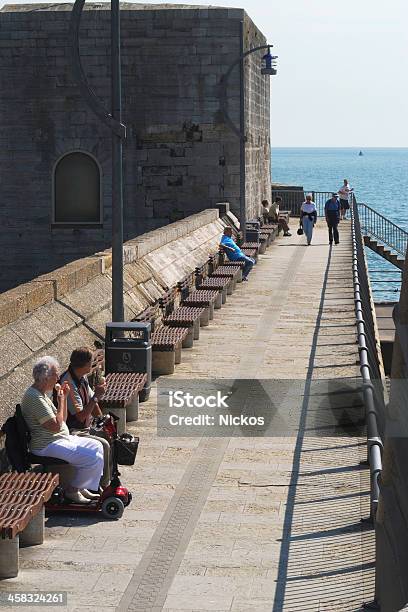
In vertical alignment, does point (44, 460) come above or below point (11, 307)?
below

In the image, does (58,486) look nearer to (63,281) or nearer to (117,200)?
(63,281)

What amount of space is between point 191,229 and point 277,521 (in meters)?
16.8

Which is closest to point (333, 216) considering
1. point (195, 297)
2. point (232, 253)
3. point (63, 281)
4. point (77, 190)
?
point (77, 190)

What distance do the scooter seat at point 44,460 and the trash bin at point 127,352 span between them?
395cm

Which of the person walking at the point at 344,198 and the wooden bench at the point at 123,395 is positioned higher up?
the person walking at the point at 344,198

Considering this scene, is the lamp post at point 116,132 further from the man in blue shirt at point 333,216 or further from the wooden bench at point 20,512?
the man in blue shirt at point 333,216

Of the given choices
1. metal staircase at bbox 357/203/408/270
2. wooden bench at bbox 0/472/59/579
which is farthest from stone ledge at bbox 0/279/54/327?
metal staircase at bbox 357/203/408/270

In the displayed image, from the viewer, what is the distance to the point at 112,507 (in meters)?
9.59

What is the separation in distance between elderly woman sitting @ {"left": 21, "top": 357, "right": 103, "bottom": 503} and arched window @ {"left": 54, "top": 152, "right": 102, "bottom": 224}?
81.7 ft

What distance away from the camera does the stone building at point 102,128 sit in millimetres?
33844

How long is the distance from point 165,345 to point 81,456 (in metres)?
5.53

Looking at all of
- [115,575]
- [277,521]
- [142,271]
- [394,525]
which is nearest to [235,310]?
[142,271]

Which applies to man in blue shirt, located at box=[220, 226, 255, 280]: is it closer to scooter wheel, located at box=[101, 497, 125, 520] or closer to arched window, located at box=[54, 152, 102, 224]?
arched window, located at box=[54, 152, 102, 224]

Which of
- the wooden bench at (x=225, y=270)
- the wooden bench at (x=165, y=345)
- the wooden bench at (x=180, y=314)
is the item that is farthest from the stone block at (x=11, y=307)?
the wooden bench at (x=225, y=270)
